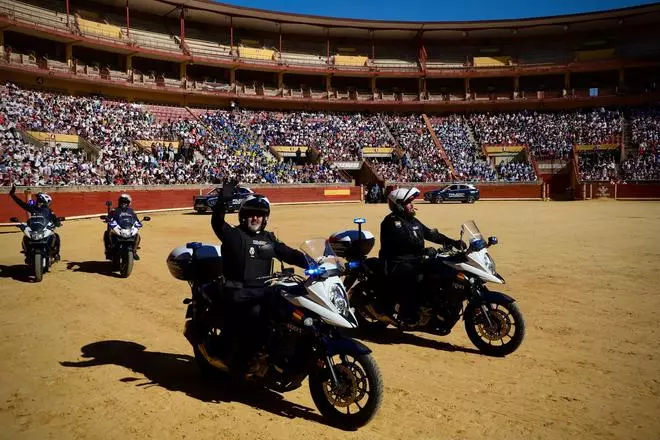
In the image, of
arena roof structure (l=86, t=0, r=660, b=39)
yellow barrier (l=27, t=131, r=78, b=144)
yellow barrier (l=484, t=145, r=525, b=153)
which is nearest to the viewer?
yellow barrier (l=27, t=131, r=78, b=144)

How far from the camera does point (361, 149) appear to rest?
4372 centimetres

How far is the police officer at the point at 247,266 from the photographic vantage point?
4.25m

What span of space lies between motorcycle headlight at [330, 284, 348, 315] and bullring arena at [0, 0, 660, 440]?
98cm

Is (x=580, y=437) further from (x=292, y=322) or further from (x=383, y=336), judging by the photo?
(x=383, y=336)

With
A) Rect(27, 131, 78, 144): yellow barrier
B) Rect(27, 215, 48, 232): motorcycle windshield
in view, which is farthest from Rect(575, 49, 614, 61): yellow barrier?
Rect(27, 215, 48, 232): motorcycle windshield

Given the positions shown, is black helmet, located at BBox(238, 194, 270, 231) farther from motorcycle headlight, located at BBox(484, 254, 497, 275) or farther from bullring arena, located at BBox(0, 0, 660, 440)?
motorcycle headlight, located at BBox(484, 254, 497, 275)

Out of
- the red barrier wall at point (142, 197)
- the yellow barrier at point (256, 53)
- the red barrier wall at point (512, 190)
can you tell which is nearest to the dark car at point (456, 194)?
the red barrier wall at point (512, 190)

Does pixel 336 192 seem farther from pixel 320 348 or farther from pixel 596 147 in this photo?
pixel 320 348

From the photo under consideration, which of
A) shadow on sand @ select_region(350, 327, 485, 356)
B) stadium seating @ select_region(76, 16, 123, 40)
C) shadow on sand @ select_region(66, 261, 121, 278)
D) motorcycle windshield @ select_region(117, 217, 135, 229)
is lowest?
shadow on sand @ select_region(350, 327, 485, 356)

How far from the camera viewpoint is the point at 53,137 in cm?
2850

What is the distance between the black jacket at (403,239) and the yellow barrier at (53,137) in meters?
27.6

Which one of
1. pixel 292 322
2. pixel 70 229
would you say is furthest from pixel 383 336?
pixel 70 229

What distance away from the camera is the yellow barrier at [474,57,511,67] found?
51406mm

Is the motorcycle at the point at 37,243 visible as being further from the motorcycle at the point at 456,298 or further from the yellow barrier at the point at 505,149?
the yellow barrier at the point at 505,149
